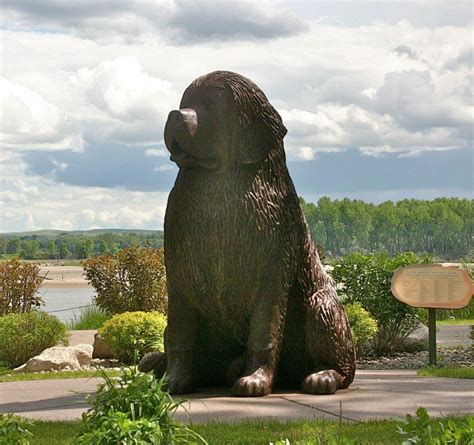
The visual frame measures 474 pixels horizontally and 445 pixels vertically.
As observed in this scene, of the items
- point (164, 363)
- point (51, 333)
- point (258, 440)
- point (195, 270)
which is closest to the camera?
point (258, 440)

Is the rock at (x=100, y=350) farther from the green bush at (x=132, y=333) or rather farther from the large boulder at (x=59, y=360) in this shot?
the green bush at (x=132, y=333)

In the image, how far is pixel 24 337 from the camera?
12.0 metres

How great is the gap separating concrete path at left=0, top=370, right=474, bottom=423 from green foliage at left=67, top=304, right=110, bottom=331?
8333 millimetres

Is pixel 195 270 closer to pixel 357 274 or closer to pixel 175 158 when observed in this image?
pixel 175 158

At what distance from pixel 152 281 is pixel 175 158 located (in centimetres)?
860

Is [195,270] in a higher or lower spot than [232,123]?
lower

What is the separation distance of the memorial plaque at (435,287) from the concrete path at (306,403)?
3.44 m

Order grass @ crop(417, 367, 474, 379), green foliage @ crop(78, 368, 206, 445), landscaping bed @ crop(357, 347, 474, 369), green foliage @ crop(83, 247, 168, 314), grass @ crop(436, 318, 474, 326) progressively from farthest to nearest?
1. grass @ crop(436, 318, 474, 326)
2. green foliage @ crop(83, 247, 168, 314)
3. landscaping bed @ crop(357, 347, 474, 369)
4. grass @ crop(417, 367, 474, 379)
5. green foliage @ crop(78, 368, 206, 445)

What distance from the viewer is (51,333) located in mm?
12266

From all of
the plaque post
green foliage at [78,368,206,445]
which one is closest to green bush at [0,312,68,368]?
the plaque post

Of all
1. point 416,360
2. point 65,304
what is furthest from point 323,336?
point 65,304

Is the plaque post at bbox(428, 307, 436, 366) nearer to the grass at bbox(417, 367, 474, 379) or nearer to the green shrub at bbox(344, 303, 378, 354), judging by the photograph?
the green shrub at bbox(344, 303, 378, 354)

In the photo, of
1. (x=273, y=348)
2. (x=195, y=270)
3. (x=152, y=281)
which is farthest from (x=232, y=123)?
(x=152, y=281)

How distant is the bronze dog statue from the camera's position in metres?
6.19
